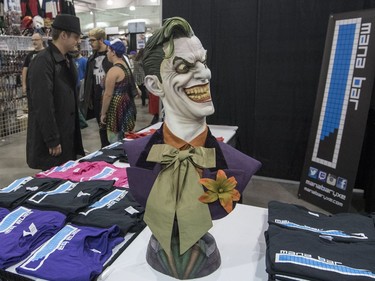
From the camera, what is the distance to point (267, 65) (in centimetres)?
325

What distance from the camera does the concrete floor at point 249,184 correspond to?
2.97m

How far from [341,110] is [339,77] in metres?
0.26

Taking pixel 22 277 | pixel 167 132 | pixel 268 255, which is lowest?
pixel 22 277

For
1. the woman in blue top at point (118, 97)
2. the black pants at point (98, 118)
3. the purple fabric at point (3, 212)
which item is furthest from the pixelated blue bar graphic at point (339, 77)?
the purple fabric at point (3, 212)

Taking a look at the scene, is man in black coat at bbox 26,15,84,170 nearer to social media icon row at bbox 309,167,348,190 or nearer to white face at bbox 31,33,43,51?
social media icon row at bbox 309,167,348,190

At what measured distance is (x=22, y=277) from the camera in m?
1.00

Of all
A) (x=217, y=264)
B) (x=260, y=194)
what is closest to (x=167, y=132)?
(x=217, y=264)

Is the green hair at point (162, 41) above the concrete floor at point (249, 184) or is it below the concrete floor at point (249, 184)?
above

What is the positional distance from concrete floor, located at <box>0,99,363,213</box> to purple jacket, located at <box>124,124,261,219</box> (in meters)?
2.02

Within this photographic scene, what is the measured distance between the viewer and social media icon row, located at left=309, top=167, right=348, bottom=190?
264cm

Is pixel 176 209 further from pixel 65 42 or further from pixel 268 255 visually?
pixel 65 42

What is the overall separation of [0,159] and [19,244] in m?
3.48

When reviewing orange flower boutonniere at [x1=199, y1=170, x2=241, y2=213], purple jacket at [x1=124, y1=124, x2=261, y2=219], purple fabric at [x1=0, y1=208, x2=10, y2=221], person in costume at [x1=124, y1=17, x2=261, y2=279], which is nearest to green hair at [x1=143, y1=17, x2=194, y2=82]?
person in costume at [x1=124, y1=17, x2=261, y2=279]

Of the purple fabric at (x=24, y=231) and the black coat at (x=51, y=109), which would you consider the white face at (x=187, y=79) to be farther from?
the black coat at (x=51, y=109)
